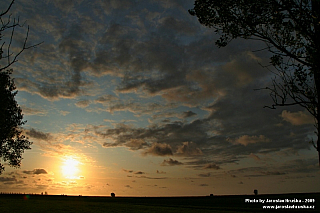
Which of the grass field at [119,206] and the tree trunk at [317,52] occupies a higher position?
the tree trunk at [317,52]

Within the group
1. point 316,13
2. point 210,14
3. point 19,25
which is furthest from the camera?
point 210,14

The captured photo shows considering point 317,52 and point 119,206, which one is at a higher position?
point 317,52

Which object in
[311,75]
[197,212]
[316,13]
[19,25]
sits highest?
[316,13]

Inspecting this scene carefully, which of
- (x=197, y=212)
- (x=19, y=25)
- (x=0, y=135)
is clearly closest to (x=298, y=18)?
(x=19, y=25)

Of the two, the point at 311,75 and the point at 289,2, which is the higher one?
the point at 289,2

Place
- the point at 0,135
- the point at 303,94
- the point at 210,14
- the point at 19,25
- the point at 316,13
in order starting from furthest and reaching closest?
the point at 0,135 < the point at 210,14 < the point at 303,94 < the point at 316,13 < the point at 19,25

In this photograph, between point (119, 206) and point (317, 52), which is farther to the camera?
point (119, 206)

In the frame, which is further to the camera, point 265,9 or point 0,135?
point 0,135

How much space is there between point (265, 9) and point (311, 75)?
480 cm

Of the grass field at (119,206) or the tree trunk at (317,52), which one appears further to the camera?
the grass field at (119,206)

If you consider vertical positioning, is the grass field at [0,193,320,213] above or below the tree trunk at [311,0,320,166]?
below

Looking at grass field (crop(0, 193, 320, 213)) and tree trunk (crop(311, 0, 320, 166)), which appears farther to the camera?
grass field (crop(0, 193, 320, 213))

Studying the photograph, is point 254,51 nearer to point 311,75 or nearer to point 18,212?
point 311,75

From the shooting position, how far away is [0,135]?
128 ft
